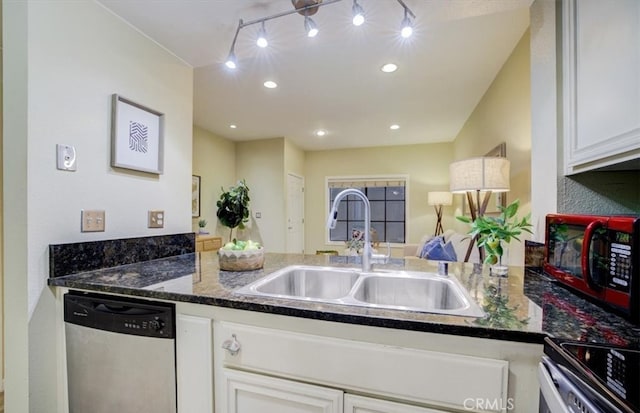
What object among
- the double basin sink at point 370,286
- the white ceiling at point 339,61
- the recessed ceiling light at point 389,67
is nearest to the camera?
the double basin sink at point 370,286

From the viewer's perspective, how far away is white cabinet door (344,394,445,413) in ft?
2.59

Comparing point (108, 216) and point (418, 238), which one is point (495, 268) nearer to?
point (108, 216)

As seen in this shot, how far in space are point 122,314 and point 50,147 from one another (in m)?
0.85

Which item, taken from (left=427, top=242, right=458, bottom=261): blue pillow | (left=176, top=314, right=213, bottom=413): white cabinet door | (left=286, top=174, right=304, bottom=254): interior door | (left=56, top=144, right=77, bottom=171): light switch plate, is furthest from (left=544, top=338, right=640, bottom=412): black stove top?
(left=286, top=174, right=304, bottom=254): interior door

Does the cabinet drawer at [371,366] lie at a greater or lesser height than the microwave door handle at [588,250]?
lesser

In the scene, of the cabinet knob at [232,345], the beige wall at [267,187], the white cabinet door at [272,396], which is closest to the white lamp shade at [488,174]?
the white cabinet door at [272,396]

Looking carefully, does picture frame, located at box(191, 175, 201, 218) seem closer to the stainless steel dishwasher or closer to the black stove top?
the stainless steel dishwasher

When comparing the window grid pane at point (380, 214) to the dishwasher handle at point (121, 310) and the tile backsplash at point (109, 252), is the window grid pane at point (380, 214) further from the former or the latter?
the dishwasher handle at point (121, 310)

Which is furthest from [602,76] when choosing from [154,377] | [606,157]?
[154,377]

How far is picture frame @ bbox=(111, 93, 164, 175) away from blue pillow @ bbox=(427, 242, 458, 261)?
8.42ft

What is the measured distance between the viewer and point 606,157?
938 millimetres

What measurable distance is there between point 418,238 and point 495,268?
13.8ft

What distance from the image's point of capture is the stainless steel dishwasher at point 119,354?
104 centimetres
